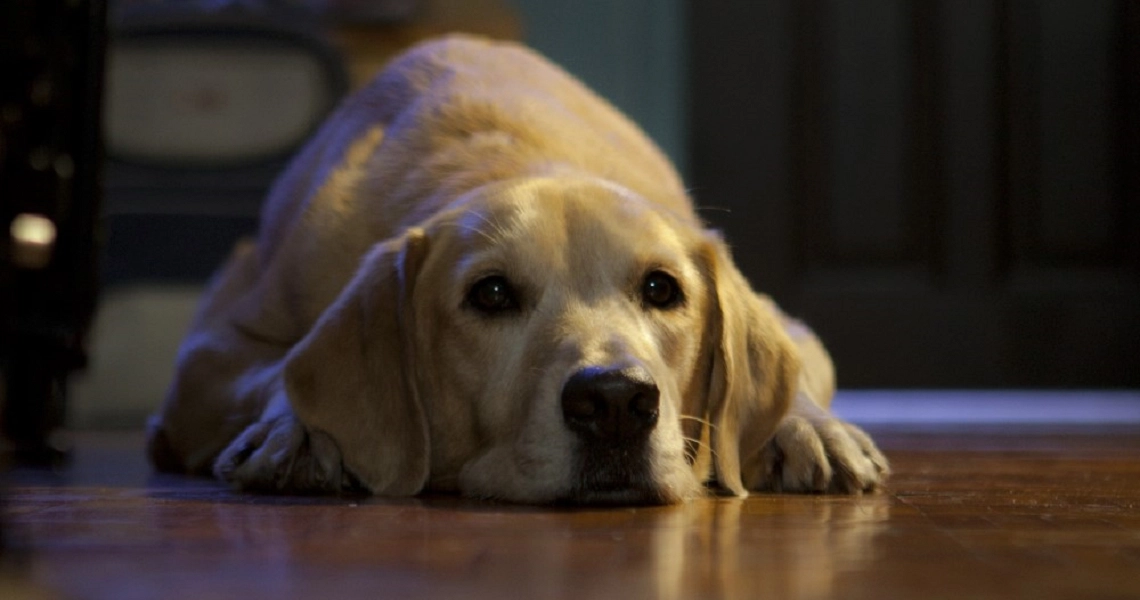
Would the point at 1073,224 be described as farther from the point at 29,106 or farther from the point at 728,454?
the point at 29,106

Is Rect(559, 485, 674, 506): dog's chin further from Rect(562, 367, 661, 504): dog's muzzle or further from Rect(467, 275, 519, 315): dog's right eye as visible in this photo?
Rect(467, 275, 519, 315): dog's right eye

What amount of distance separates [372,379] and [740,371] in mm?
635

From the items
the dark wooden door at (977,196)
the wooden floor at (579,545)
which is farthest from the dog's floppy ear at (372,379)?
the dark wooden door at (977,196)

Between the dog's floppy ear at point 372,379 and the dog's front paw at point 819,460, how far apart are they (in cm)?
60

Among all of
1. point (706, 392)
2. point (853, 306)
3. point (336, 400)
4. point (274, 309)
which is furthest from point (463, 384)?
point (853, 306)

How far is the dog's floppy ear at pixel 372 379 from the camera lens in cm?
235

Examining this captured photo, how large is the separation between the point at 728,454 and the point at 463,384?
0.46 metres

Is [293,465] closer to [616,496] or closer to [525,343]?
[525,343]

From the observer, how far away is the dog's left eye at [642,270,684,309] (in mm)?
2363

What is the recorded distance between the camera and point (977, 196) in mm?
5254

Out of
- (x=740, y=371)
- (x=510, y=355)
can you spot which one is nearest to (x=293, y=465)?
(x=510, y=355)

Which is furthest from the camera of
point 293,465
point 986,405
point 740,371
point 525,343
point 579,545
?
point 986,405

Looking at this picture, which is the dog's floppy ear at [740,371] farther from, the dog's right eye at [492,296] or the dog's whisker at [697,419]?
the dog's right eye at [492,296]

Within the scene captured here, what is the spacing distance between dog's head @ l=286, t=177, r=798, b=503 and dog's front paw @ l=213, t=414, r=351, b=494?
0.03 meters
